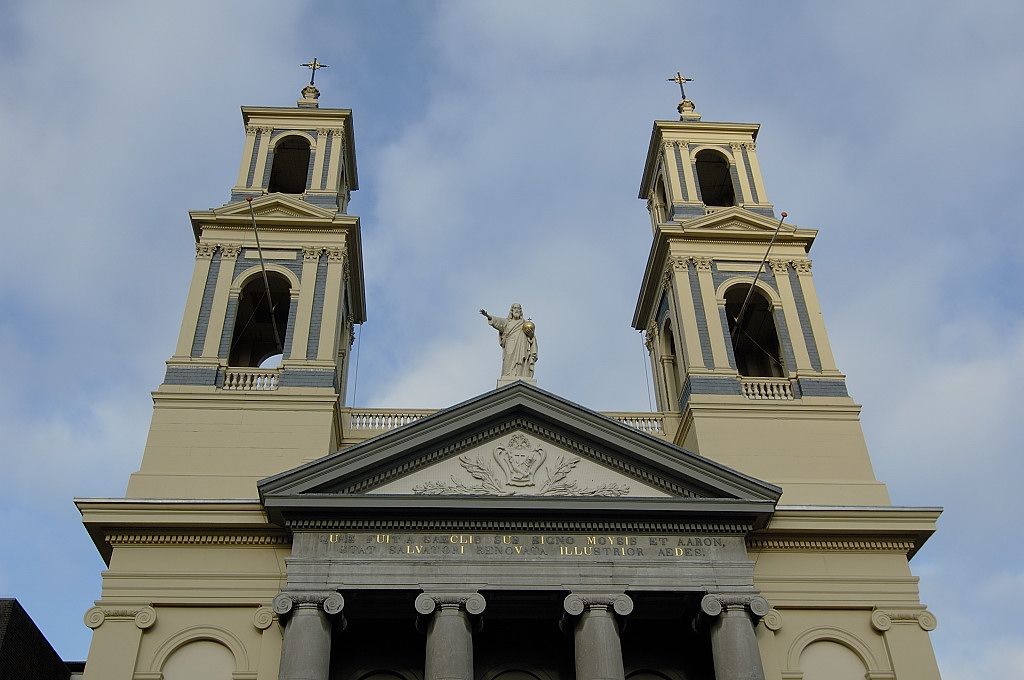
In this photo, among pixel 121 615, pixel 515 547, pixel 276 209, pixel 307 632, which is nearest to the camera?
pixel 307 632

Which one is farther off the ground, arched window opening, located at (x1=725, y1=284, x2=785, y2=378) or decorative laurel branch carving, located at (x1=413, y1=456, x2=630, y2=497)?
arched window opening, located at (x1=725, y1=284, x2=785, y2=378)

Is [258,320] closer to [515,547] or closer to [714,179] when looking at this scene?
[515,547]

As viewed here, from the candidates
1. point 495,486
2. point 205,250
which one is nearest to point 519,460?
point 495,486

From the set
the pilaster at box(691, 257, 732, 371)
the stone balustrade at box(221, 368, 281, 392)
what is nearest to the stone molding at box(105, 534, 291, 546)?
the stone balustrade at box(221, 368, 281, 392)

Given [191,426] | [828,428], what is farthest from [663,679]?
[191,426]


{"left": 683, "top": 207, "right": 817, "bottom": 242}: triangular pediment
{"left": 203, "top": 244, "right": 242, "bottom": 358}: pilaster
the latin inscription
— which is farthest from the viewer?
{"left": 683, "top": 207, "right": 817, "bottom": 242}: triangular pediment

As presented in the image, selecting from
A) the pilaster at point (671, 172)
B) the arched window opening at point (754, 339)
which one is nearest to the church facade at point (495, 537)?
the arched window opening at point (754, 339)

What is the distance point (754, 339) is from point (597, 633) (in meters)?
14.6

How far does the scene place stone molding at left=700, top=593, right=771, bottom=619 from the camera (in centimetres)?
2181

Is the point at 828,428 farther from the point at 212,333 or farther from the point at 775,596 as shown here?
the point at 212,333

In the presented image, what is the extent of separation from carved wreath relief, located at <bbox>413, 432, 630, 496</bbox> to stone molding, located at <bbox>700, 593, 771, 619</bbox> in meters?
3.09

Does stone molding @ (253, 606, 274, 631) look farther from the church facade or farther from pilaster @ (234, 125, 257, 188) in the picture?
pilaster @ (234, 125, 257, 188)

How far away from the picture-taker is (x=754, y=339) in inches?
1298

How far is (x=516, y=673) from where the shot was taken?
2338cm
